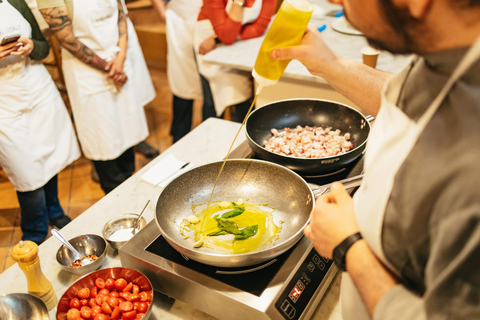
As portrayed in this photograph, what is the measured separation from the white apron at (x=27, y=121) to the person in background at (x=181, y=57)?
3.34 ft

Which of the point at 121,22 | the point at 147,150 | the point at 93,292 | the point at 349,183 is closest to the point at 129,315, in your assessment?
the point at 93,292

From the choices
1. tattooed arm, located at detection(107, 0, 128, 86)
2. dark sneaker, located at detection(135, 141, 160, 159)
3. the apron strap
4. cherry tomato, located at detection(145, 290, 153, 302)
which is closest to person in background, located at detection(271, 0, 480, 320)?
the apron strap

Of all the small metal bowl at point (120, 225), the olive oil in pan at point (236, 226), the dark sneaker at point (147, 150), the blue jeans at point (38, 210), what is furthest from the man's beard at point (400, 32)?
the dark sneaker at point (147, 150)

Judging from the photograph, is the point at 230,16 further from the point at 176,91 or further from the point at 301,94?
the point at 176,91

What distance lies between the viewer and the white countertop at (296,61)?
2.15 metres

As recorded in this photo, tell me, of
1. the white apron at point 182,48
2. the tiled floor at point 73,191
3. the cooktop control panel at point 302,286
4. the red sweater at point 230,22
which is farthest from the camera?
the white apron at point 182,48

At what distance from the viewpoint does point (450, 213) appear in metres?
0.53

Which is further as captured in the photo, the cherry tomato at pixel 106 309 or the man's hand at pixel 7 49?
the man's hand at pixel 7 49

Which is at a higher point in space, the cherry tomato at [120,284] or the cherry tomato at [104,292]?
the cherry tomato at [120,284]

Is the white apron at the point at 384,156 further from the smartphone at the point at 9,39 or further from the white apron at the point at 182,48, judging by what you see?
the white apron at the point at 182,48

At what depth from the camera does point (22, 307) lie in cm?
94

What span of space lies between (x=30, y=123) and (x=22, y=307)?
1.47 metres

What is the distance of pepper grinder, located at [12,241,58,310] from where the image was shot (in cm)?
95

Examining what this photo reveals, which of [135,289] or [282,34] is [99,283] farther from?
[282,34]
